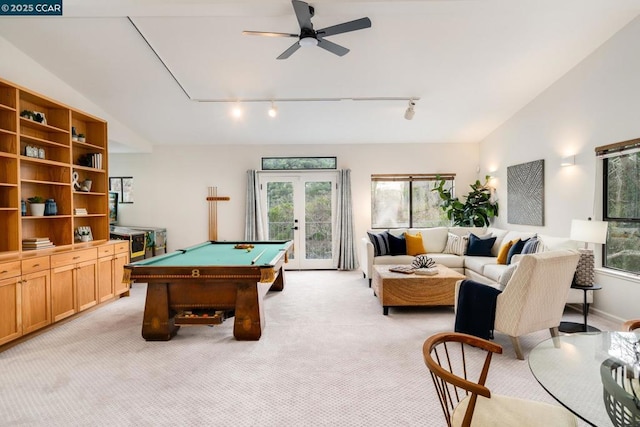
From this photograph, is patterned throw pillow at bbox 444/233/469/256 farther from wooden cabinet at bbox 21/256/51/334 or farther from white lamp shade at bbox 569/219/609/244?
wooden cabinet at bbox 21/256/51/334

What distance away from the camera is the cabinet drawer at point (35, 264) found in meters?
3.17

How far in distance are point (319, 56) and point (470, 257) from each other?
3809 mm

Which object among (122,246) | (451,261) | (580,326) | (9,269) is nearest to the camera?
(9,269)

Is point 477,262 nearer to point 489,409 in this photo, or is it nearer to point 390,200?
point 390,200

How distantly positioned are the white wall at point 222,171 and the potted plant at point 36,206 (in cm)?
292

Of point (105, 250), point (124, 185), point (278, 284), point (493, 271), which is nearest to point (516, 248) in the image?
point (493, 271)

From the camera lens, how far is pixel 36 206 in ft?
12.3

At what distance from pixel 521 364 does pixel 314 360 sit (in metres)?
1.72

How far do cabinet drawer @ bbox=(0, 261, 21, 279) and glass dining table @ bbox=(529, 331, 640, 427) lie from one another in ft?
13.6

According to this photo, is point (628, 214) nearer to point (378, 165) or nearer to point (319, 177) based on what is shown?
point (378, 165)

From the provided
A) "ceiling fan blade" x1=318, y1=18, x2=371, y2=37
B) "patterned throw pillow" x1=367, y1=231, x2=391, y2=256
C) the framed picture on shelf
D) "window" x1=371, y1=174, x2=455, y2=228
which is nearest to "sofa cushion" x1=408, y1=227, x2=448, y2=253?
"patterned throw pillow" x1=367, y1=231, x2=391, y2=256

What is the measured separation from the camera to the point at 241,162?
671 centimetres

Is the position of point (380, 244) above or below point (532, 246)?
below

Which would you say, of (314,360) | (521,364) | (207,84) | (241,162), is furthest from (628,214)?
(241,162)
